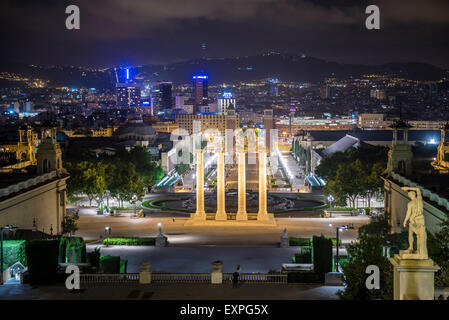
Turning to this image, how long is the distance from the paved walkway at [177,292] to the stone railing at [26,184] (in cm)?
1545

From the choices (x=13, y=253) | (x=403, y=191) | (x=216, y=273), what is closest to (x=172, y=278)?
(x=216, y=273)

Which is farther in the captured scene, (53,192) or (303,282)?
(53,192)

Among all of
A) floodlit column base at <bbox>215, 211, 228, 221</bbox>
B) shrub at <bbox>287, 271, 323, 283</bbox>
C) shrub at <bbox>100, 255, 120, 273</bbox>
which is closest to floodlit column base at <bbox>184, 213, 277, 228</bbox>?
floodlit column base at <bbox>215, 211, 228, 221</bbox>

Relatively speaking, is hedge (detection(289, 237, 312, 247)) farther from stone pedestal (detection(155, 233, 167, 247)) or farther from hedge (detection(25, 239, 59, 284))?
hedge (detection(25, 239, 59, 284))

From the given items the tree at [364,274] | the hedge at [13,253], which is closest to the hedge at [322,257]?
the tree at [364,274]

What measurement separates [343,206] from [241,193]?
43.2 feet

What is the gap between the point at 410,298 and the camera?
17828 mm

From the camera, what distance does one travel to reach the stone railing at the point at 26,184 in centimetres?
4597

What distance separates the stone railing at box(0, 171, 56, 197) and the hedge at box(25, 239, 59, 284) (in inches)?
577

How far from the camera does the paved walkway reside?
2931 centimetres
